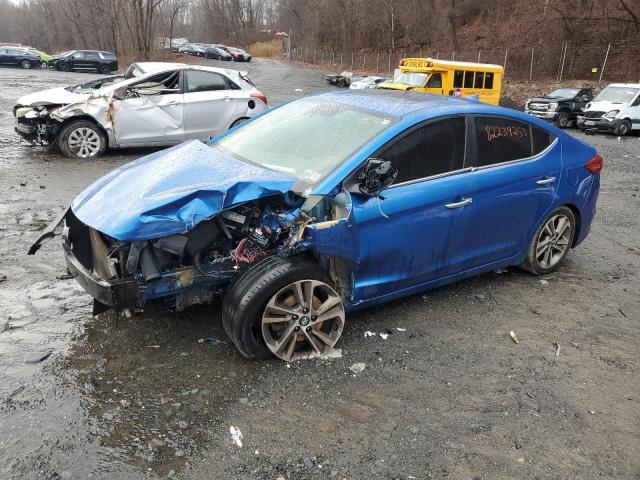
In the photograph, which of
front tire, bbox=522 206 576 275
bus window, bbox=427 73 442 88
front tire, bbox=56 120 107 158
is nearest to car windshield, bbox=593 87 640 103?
bus window, bbox=427 73 442 88

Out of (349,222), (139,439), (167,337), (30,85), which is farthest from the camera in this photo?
(30,85)

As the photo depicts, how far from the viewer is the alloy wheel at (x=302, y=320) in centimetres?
335

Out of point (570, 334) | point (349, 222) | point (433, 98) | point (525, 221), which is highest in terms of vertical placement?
point (433, 98)

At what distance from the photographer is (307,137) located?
13.1ft

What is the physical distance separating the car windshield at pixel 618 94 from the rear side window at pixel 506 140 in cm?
1570

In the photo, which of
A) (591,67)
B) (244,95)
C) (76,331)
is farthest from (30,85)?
(591,67)

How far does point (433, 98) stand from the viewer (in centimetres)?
Result: 445

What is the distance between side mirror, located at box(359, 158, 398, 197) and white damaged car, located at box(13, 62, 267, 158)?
691cm

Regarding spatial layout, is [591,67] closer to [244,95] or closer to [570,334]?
[244,95]

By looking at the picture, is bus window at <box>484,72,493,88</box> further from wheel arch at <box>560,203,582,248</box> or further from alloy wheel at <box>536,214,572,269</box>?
alloy wheel at <box>536,214,572,269</box>

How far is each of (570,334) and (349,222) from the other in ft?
6.81

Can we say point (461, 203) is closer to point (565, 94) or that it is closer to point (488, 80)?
point (488, 80)

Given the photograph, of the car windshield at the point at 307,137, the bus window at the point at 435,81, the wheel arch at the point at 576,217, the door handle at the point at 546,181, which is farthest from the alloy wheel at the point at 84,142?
the bus window at the point at 435,81

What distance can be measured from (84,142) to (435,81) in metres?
12.8
